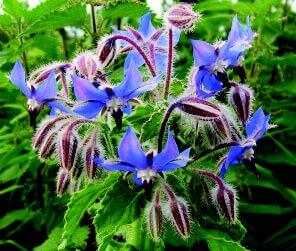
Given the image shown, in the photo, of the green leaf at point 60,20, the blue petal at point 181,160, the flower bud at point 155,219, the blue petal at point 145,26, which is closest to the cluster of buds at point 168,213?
the flower bud at point 155,219

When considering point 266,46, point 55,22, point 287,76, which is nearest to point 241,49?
point 55,22

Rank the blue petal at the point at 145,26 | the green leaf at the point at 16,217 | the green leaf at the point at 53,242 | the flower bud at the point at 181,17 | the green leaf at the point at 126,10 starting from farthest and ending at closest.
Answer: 1. the green leaf at the point at 16,217
2. the green leaf at the point at 53,242
3. the green leaf at the point at 126,10
4. the blue petal at the point at 145,26
5. the flower bud at the point at 181,17

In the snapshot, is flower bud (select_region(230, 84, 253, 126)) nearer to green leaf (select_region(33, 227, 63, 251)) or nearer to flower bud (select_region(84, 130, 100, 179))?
flower bud (select_region(84, 130, 100, 179))

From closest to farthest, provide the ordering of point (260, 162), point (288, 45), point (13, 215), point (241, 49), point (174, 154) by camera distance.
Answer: point (174, 154) → point (241, 49) → point (13, 215) → point (260, 162) → point (288, 45)

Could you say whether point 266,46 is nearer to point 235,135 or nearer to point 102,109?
point 235,135

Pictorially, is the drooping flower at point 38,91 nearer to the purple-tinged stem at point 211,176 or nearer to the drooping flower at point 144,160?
the drooping flower at point 144,160

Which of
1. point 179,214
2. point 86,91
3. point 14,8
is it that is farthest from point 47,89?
point 14,8
